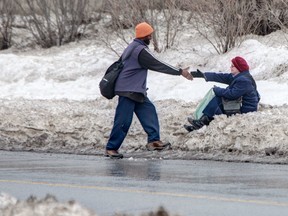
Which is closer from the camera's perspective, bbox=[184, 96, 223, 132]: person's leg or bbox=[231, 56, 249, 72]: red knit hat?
bbox=[231, 56, 249, 72]: red knit hat

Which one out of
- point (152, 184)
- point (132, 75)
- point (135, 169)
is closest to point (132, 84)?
point (132, 75)

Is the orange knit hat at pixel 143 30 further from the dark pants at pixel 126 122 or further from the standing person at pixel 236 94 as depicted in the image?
the standing person at pixel 236 94

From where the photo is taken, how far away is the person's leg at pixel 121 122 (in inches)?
630

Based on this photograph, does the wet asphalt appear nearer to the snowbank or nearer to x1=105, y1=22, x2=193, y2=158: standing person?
x1=105, y1=22, x2=193, y2=158: standing person

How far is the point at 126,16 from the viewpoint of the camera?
80.6 feet

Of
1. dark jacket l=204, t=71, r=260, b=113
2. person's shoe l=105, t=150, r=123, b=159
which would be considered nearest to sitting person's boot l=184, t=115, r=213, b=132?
dark jacket l=204, t=71, r=260, b=113

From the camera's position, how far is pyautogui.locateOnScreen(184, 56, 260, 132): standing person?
52.4 ft

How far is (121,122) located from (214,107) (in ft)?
4.66

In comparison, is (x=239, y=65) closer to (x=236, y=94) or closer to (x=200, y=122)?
(x=236, y=94)

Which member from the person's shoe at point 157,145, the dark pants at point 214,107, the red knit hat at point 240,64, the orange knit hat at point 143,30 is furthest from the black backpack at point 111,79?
the red knit hat at point 240,64

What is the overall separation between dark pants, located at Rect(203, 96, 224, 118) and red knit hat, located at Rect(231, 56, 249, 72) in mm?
540

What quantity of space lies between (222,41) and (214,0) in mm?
907

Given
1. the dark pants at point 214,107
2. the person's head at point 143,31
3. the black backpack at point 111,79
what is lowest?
the dark pants at point 214,107

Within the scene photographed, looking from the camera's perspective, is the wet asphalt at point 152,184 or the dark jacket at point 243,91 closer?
the wet asphalt at point 152,184
